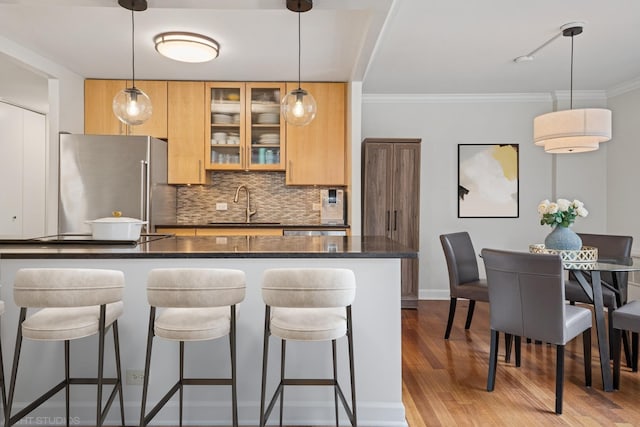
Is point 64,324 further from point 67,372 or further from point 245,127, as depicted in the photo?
point 245,127

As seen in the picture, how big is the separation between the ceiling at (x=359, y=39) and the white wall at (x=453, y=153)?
1.43ft

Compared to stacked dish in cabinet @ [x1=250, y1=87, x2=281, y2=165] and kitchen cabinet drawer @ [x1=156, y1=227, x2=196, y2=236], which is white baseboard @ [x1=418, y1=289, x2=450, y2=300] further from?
kitchen cabinet drawer @ [x1=156, y1=227, x2=196, y2=236]

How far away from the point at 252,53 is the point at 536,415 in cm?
345

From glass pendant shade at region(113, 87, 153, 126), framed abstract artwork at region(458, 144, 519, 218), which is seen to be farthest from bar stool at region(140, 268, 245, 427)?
framed abstract artwork at region(458, 144, 519, 218)


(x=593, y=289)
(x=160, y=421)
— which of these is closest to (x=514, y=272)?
(x=593, y=289)

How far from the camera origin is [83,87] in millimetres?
4344

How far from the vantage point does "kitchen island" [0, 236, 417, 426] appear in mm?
2154

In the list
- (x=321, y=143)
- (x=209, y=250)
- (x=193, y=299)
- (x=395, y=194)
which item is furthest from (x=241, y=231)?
(x=193, y=299)

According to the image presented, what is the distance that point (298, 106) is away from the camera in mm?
2691

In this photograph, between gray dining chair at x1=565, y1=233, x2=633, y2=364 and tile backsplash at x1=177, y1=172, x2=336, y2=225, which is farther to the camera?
tile backsplash at x1=177, y1=172, x2=336, y2=225

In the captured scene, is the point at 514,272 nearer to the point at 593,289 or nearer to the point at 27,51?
the point at 593,289

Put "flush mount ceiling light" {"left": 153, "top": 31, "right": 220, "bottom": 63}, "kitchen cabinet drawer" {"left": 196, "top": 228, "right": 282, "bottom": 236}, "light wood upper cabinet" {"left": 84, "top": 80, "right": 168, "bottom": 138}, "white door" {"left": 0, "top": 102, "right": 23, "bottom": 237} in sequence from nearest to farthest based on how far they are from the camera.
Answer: "flush mount ceiling light" {"left": 153, "top": 31, "right": 220, "bottom": 63}, "kitchen cabinet drawer" {"left": 196, "top": 228, "right": 282, "bottom": 236}, "light wood upper cabinet" {"left": 84, "top": 80, "right": 168, "bottom": 138}, "white door" {"left": 0, "top": 102, "right": 23, "bottom": 237}

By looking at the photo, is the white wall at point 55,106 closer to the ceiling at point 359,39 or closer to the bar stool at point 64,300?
the ceiling at point 359,39

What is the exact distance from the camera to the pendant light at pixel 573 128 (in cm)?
283
